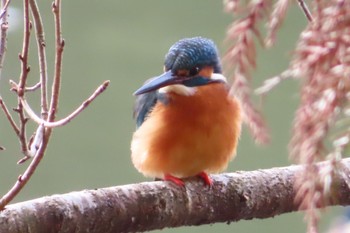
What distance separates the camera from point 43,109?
3.18 ft

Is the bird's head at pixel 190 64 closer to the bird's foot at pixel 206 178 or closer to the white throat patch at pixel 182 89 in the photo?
the white throat patch at pixel 182 89

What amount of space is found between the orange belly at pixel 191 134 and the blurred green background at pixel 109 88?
2150 mm

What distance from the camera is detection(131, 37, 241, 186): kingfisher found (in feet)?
4.50

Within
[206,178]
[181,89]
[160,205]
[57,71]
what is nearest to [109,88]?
[181,89]

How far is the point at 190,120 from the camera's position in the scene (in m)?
1.38

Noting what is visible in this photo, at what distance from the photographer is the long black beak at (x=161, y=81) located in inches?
49.4

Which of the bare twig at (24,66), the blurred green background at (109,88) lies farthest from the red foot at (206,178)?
the blurred green background at (109,88)

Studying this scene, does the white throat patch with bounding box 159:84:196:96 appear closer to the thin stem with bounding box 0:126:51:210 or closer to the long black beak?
the long black beak

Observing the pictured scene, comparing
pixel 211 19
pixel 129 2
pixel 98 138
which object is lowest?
pixel 98 138

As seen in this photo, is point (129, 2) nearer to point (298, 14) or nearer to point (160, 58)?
→ point (160, 58)

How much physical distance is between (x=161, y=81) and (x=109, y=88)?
2.65m

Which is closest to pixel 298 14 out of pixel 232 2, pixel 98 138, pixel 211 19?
pixel 211 19

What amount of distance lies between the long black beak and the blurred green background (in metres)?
2.21

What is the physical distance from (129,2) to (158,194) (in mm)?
3128
